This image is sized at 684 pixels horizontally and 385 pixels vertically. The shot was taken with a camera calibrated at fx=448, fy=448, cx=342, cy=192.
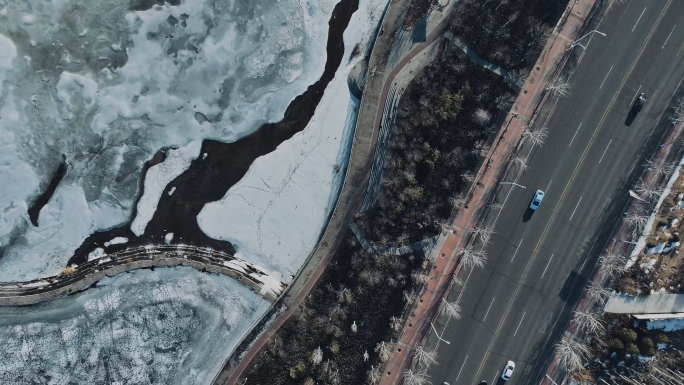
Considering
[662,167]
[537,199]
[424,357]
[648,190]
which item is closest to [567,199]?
[537,199]

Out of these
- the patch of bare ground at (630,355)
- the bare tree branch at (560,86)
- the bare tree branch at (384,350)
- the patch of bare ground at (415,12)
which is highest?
the patch of bare ground at (415,12)

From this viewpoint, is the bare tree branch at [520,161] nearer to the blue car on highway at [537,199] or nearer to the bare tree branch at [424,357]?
the blue car on highway at [537,199]

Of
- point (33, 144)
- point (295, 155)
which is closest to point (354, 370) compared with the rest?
point (295, 155)

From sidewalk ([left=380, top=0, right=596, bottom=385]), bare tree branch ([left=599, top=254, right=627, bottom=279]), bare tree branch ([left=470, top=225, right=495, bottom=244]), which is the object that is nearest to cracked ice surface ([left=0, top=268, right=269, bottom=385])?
sidewalk ([left=380, top=0, right=596, bottom=385])

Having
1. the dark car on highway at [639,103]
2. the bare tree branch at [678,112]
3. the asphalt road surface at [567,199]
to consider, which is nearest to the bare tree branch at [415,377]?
the asphalt road surface at [567,199]

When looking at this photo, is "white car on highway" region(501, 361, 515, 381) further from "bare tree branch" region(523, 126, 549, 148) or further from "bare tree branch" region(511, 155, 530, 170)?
"bare tree branch" region(523, 126, 549, 148)

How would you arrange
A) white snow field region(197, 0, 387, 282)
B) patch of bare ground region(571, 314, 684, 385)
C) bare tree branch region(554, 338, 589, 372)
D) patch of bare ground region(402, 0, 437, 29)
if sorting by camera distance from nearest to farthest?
patch of bare ground region(571, 314, 684, 385)
bare tree branch region(554, 338, 589, 372)
patch of bare ground region(402, 0, 437, 29)
white snow field region(197, 0, 387, 282)
